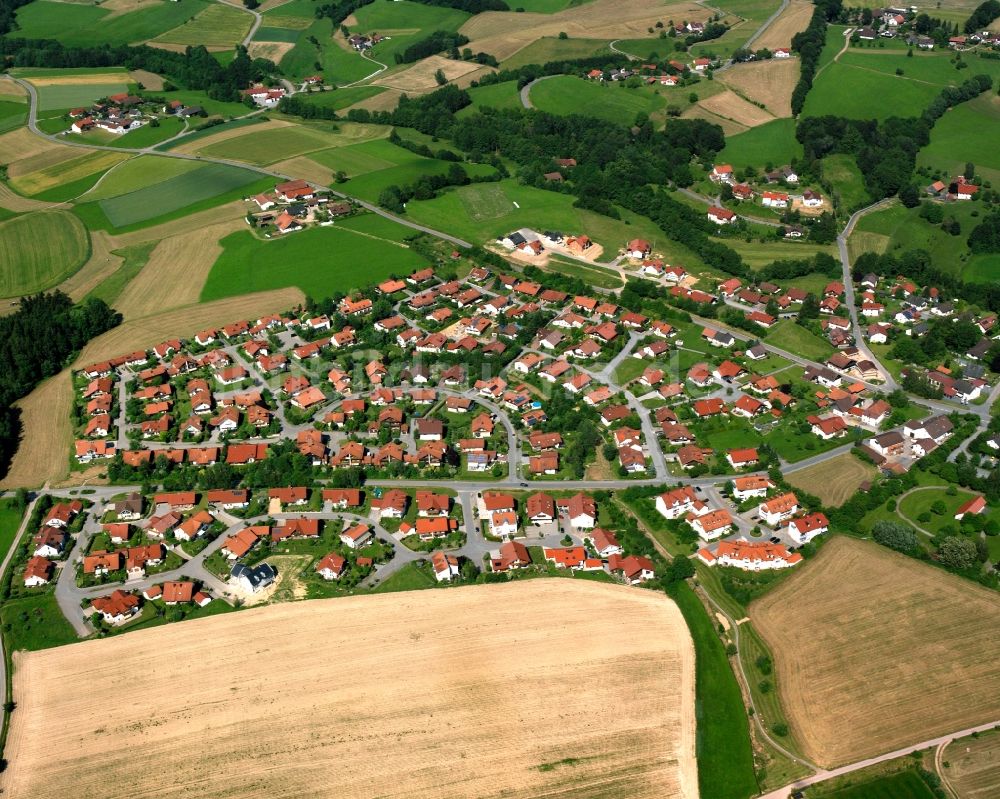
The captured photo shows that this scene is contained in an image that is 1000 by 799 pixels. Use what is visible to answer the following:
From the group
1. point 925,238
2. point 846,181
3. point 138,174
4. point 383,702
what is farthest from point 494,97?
point 383,702

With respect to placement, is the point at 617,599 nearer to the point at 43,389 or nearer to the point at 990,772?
the point at 990,772

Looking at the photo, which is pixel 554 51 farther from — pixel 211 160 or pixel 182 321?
pixel 182 321

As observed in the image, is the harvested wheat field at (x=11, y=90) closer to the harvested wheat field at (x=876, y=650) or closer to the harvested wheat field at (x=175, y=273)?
the harvested wheat field at (x=175, y=273)

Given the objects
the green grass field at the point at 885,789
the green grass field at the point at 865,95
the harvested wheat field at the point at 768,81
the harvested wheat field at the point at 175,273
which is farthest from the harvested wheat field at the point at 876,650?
the green grass field at the point at 865,95

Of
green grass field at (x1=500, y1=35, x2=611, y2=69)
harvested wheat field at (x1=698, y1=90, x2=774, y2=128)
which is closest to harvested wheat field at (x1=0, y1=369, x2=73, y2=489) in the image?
harvested wheat field at (x1=698, y1=90, x2=774, y2=128)

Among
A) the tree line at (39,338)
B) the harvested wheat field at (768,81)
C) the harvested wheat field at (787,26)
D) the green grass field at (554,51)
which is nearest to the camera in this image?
the tree line at (39,338)

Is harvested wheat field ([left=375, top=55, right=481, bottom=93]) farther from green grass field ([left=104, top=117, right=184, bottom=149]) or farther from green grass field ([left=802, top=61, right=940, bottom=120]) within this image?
green grass field ([left=802, top=61, right=940, bottom=120])

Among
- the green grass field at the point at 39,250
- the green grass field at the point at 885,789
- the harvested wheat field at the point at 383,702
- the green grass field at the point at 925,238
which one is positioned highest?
the green grass field at the point at 925,238
